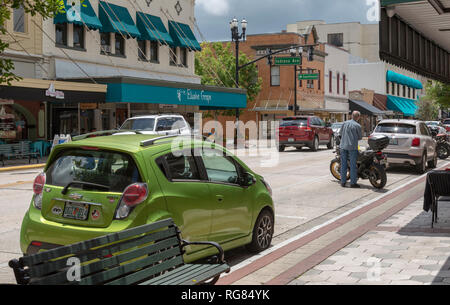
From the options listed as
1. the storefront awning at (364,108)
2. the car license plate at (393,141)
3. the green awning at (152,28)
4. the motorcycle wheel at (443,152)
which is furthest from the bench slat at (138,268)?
the storefront awning at (364,108)

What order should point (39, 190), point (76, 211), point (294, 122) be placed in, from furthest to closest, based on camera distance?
1. point (294, 122)
2. point (39, 190)
3. point (76, 211)

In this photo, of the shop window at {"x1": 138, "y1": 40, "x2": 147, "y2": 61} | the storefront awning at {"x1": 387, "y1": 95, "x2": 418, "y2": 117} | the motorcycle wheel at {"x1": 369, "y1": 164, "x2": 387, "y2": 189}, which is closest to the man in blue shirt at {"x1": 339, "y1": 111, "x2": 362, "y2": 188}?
the motorcycle wheel at {"x1": 369, "y1": 164, "x2": 387, "y2": 189}

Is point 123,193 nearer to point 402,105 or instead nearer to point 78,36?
point 78,36

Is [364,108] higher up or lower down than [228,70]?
lower down

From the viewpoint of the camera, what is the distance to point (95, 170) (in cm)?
596

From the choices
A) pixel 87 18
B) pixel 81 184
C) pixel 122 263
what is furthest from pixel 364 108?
pixel 122 263

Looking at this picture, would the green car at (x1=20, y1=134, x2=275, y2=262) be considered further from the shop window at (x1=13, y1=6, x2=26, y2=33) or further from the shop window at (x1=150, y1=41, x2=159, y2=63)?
the shop window at (x1=150, y1=41, x2=159, y2=63)

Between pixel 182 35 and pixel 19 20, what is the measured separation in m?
13.6

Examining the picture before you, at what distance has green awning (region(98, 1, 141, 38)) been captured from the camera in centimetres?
3134

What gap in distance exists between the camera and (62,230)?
574 cm

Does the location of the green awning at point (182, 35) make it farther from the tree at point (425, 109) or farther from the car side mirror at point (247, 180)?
the tree at point (425, 109)

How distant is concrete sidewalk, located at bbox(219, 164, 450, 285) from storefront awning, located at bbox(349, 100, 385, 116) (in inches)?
2247

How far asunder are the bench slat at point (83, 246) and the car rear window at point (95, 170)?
1075 millimetres

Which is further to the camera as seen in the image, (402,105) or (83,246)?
(402,105)
